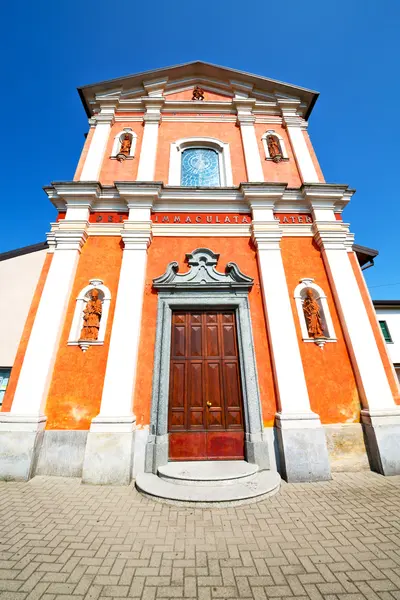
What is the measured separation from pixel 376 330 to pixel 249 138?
719cm

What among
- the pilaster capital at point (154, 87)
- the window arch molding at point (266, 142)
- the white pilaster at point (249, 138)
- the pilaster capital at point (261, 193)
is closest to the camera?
the pilaster capital at point (261, 193)

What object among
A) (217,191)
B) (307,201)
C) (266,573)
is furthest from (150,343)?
(307,201)

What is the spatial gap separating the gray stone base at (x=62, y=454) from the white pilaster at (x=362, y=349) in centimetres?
584

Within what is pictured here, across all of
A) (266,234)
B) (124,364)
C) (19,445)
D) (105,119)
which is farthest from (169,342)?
(105,119)

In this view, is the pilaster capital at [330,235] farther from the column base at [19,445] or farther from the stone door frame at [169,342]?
the column base at [19,445]

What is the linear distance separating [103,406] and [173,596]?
130 inches

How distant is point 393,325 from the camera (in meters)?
14.8

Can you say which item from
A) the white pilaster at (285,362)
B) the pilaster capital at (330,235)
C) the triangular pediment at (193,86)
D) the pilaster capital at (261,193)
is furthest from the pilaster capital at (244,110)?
the pilaster capital at (330,235)

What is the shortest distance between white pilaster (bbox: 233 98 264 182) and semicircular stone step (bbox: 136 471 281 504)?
7569 millimetres

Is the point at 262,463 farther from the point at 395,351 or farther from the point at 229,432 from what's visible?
the point at 395,351

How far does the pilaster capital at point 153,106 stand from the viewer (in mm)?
8766

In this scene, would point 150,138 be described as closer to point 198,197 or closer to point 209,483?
point 198,197

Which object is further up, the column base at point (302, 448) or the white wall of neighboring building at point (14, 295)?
the white wall of neighboring building at point (14, 295)

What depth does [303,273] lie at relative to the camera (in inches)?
255
